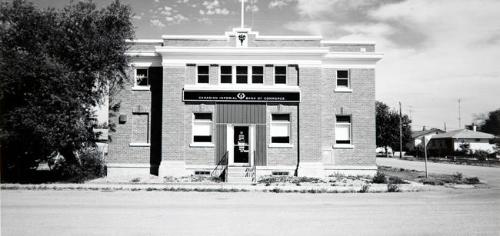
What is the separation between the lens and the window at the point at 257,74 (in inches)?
853

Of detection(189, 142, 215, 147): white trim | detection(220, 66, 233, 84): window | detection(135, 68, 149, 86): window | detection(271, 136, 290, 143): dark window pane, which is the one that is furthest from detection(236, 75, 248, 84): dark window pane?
detection(135, 68, 149, 86): window

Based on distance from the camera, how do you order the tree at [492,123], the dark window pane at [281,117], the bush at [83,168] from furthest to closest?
1. the tree at [492,123]
2. the dark window pane at [281,117]
3. the bush at [83,168]

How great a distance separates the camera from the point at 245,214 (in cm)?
992

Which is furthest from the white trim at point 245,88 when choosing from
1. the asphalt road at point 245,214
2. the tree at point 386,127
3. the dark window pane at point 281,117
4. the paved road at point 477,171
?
the tree at point 386,127

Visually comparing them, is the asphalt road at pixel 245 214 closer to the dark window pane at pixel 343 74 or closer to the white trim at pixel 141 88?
the white trim at pixel 141 88

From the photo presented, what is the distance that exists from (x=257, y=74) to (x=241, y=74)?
919 millimetres

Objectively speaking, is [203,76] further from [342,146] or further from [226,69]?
[342,146]

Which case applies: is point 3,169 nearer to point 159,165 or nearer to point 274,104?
point 159,165

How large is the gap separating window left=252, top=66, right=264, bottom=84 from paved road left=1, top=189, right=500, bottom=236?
8.80 m

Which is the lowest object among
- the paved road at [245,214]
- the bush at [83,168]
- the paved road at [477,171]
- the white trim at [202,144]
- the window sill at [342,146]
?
the paved road at [477,171]

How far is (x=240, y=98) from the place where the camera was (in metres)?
21.2

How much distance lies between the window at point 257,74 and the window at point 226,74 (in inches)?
51.5

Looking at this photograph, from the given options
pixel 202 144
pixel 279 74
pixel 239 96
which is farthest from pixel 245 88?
pixel 202 144

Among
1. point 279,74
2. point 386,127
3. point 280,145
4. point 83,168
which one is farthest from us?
point 386,127
